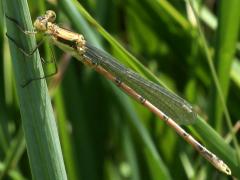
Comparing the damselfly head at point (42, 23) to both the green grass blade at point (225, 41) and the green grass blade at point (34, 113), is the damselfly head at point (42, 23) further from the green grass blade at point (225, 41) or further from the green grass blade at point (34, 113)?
the green grass blade at point (225, 41)

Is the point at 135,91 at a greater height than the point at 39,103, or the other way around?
the point at 39,103

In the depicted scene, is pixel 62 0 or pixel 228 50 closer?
pixel 62 0

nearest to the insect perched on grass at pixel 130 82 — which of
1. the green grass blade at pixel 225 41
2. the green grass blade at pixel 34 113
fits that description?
the green grass blade at pixel 225 41

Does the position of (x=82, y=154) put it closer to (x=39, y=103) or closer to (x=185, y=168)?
(x=185, y=168)

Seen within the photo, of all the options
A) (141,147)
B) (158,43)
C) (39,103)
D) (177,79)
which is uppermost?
(39,103)

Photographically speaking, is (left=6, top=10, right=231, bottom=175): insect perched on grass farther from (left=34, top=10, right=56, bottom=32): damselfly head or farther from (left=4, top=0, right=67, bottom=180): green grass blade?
(left=4, top=0, right=67, bottom=180): green grass blade

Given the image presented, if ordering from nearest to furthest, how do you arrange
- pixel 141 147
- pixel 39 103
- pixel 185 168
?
1. pixel 39 103
2. pixel 185 168
3. pixel 141 147

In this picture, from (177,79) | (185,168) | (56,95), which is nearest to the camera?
(56,95)

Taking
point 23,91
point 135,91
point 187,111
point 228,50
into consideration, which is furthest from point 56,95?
point 23,91
